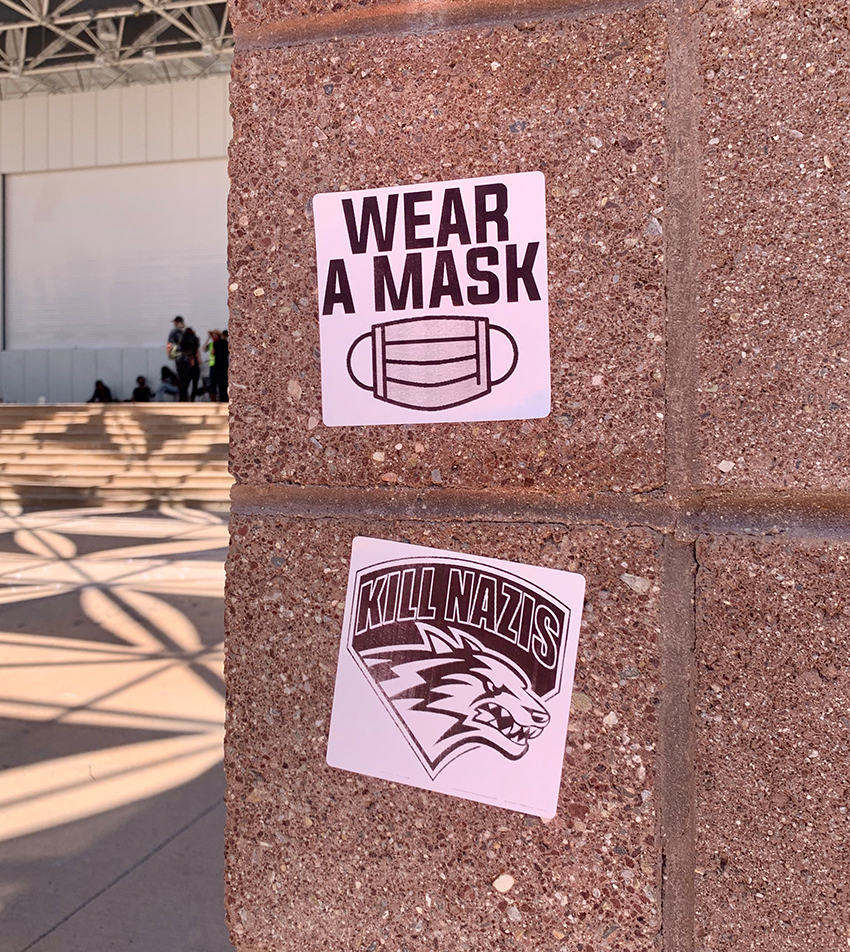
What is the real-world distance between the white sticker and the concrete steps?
10.8m

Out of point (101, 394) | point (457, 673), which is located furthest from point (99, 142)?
point (457, 673)

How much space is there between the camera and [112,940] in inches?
92.0

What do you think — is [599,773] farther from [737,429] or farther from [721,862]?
[737,429]

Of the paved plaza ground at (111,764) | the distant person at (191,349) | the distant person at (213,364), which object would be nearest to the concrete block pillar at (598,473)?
the paved plaza ground at (111,764)

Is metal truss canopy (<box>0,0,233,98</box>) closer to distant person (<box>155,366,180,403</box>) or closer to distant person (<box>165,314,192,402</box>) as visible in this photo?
distant person (<box>165,314,192,402</box>)

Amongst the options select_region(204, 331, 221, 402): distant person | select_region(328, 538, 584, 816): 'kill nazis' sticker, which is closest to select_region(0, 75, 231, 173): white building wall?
select_region(204, 331, 221, 402): distant person

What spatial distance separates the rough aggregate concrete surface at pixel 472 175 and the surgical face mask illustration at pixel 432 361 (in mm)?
36

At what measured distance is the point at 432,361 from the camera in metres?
0.98

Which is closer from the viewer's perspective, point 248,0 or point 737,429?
point 737,429

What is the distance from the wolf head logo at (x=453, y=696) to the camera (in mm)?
960

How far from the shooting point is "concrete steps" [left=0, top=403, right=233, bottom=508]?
40.7 ft

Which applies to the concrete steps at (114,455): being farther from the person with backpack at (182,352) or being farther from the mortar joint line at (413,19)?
the mortar joint line at (413,19)

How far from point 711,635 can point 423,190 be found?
544 mm

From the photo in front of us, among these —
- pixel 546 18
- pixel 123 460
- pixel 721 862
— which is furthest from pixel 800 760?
pixel 123 460
